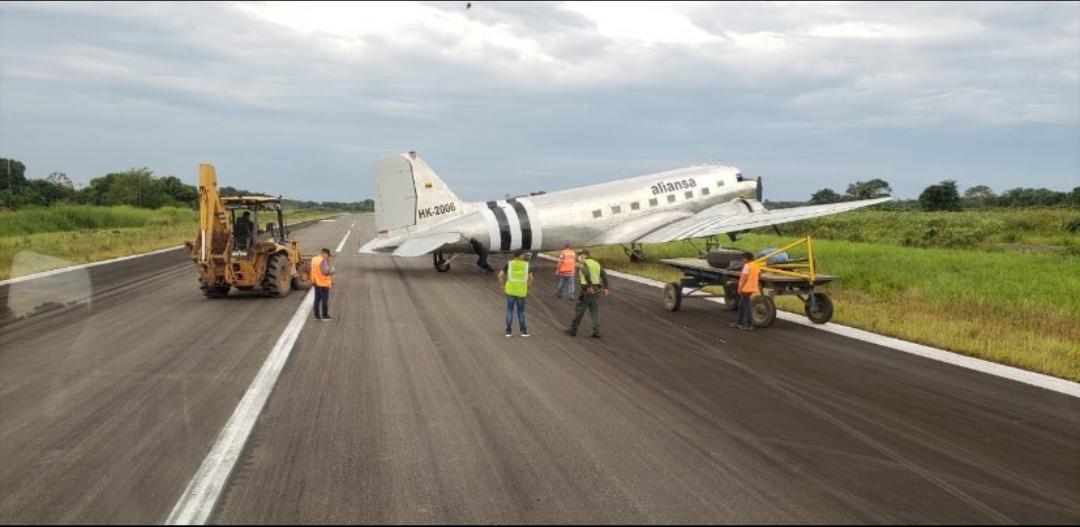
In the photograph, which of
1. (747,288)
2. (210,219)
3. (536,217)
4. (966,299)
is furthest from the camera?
(536,217)

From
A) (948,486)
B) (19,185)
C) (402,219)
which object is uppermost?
(19,185)

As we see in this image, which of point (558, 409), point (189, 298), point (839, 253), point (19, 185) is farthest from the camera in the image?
point (19, 185)

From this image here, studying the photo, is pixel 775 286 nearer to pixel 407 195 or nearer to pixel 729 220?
pixel 729 220

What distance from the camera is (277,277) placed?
839 inches

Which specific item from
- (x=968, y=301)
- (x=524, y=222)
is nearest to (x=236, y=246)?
(x=524, y=222)

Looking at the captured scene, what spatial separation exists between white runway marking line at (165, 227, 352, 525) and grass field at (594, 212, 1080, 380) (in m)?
12.8

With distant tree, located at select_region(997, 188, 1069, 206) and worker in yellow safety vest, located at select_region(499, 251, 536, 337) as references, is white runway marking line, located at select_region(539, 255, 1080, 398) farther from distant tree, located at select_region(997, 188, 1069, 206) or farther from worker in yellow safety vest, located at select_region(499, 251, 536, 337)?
distant tree, located at select_region(997, 188, 1069, 206)

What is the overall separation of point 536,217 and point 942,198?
88.4 m

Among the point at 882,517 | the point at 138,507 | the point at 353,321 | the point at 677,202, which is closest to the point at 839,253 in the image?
the point at 677,202

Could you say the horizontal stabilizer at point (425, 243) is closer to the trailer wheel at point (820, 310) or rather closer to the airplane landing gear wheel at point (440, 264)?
the airplane landing gear wheel at point (440, 264)

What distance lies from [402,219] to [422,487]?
22748 millimetres

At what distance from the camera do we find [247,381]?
11.1 m

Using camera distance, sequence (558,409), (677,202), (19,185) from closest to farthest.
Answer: (558,409)
(677,202)
(19,185)

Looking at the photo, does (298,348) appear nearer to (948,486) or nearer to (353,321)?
(353,321)
